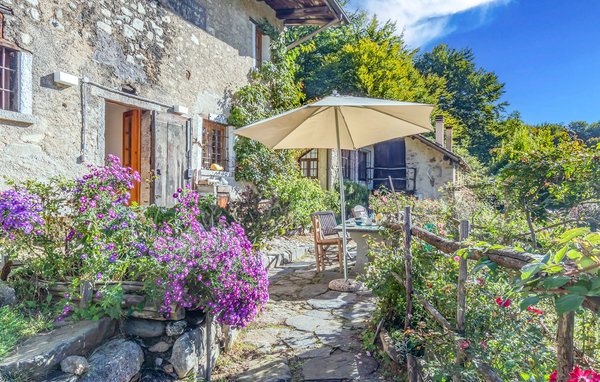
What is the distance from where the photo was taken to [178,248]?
2.17 meters

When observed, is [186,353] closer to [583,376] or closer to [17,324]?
[17,324]

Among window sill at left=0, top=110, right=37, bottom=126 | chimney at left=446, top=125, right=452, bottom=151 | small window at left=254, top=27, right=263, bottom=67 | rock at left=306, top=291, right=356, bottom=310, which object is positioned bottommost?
rock at left=306, top=291, right=356, bottom=310

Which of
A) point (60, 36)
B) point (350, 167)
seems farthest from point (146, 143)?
point (350, 167)

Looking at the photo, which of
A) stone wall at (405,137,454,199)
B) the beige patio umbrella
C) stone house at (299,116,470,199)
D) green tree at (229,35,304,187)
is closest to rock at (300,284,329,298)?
the beige patio umbrella

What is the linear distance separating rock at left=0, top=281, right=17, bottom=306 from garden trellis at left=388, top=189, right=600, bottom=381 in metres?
2.50

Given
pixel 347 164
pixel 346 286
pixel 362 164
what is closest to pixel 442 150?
pixel 362 164

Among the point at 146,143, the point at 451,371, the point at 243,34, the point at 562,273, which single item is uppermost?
the point at 243,34

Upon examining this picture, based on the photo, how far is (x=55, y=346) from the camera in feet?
5.79

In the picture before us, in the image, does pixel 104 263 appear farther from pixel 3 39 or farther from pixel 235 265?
pixel 3 39

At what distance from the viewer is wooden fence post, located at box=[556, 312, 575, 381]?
994mm

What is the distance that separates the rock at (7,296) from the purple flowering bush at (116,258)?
3.9 inches

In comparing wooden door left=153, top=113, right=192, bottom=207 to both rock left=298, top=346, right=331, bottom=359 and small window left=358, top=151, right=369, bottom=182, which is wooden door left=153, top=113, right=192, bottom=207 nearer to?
rock left=298, top=346, right=331, bottom=359

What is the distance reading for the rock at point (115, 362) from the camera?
1780 millimetres

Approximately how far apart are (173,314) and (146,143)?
3.77m
